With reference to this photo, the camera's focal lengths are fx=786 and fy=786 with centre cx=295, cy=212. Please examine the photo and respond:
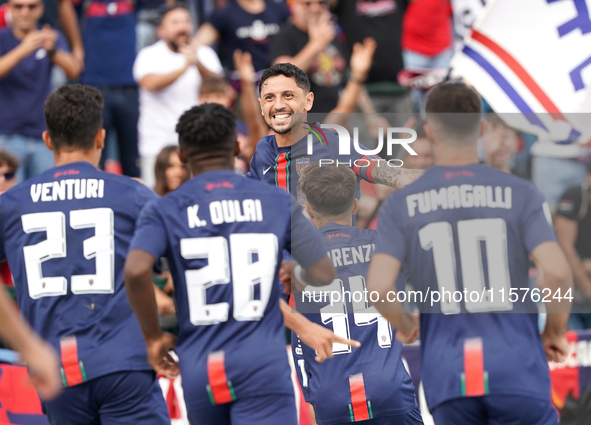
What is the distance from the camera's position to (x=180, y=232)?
3.96 metres

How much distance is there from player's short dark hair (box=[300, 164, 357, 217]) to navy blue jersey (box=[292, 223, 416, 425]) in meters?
0.12

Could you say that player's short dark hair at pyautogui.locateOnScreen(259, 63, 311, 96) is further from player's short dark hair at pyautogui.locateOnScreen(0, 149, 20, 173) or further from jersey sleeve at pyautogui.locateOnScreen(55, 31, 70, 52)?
A: jersey sleeve at pyautogui.locateOnScreen(55, 31, 70, 52)

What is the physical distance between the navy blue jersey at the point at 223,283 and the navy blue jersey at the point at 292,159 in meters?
1.04

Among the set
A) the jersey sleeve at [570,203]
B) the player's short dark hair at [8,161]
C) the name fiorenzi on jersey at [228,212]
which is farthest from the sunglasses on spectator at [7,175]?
→ the jersey sleeve at [570,203]

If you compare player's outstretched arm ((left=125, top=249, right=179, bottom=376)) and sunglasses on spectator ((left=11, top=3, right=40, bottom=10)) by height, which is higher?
sunglasses on spectator ((left=11, top=3, right=40, bottom=10))

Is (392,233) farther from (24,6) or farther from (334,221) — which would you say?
(24,6)

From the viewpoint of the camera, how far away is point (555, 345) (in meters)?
3.94

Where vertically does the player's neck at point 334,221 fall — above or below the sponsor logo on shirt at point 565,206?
below

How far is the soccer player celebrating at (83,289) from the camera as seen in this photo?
4355 mm

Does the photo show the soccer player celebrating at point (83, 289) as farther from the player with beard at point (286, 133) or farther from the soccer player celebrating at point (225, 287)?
the player with beard at point (286, 133)

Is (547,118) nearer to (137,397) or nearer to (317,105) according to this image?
(317,105)

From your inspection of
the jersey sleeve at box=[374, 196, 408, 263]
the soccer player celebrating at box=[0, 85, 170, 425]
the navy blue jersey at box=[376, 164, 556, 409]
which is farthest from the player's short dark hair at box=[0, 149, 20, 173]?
the navy blue jersey at box=[376, 164, 556, 409]

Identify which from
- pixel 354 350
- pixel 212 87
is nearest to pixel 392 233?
pixel 354 350

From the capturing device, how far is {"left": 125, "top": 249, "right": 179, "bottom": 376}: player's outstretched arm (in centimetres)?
388
